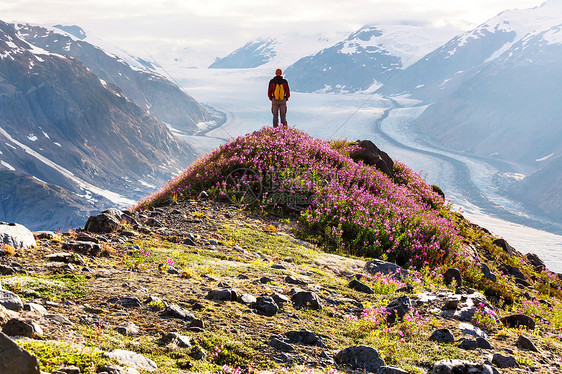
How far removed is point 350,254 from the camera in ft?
36.0

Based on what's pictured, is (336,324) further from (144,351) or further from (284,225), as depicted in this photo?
(284,225)

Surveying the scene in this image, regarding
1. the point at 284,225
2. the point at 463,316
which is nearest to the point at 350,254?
the point at 284,225

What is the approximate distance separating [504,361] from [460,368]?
1.14 m

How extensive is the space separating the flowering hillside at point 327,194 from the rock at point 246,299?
208 inches

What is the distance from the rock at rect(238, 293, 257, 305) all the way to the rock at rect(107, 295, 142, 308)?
4.28 feet

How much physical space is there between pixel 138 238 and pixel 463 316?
20.9ft

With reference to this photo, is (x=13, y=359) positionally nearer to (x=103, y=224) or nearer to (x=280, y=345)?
(x=280, y=345)

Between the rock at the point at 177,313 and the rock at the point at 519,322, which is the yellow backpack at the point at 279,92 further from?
the rock at the point at 177,313

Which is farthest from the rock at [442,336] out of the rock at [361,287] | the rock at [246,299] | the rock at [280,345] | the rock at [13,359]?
the rock at [13,359]

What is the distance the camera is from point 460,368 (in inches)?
155

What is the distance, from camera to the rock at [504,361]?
4652 millimetres

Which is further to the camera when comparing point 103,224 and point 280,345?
point 103,224

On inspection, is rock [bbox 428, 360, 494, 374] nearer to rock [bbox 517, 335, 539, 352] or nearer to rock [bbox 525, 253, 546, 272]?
rock [bbox 517, 335, 539, 352]

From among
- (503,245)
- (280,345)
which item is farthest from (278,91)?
(280,345)
